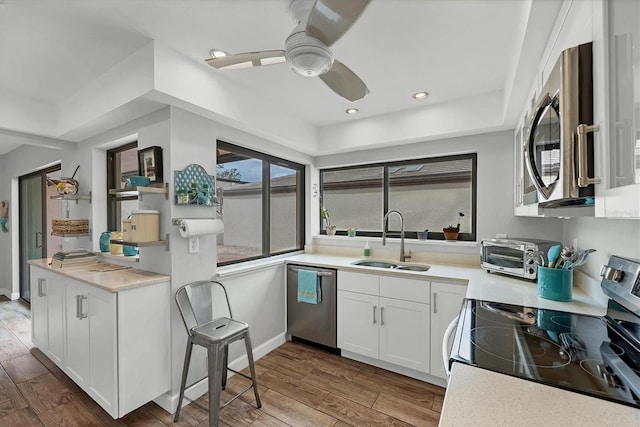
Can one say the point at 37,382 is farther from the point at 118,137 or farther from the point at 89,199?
the point at 118,137

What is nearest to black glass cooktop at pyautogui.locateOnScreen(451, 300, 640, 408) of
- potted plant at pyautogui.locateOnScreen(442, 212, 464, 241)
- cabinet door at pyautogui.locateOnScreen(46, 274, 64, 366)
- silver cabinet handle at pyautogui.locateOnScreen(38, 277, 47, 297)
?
potted plant at pyautogui.locateOnScreen(442, 212, 464, 241)

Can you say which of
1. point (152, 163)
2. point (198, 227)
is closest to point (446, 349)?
point (198, 227)

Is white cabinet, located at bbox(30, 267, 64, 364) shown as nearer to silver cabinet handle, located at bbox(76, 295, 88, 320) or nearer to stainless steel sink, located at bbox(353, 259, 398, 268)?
silver cabinet handle, located at bbox(76, 295, 88, 320)

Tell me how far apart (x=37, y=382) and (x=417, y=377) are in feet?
10.3

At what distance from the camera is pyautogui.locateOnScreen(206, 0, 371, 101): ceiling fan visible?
107 cm

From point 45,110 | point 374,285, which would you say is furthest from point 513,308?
point 45,110

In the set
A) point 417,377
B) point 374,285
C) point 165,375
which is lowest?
point 417,377

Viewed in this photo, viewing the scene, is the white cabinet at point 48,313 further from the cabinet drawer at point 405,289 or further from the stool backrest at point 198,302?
the cabinet drawer at point 405,289

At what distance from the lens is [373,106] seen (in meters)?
2.73

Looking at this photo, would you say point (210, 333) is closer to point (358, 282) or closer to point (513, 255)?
point (358, 282)

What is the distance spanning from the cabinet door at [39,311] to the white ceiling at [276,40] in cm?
168

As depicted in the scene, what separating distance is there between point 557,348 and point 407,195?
234 centimetres

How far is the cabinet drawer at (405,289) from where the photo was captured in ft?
7.68

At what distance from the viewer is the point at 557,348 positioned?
1.03 m
